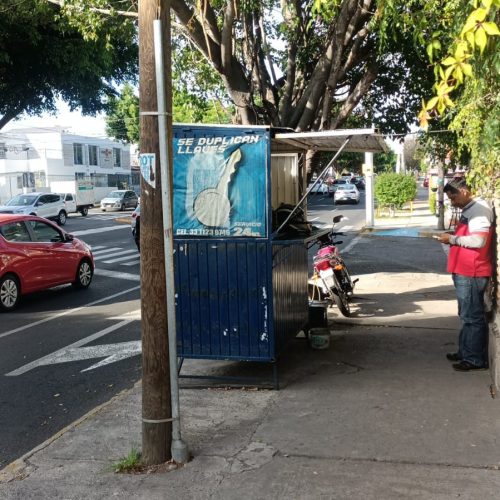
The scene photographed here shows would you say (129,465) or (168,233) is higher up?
(168,233)

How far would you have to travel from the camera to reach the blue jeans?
6.20 metres

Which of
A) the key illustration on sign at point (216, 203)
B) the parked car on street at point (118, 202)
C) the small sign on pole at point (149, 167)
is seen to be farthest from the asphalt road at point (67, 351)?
the parked car on street at point (118, 202)

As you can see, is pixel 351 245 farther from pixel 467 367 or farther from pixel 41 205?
pixel 41 205

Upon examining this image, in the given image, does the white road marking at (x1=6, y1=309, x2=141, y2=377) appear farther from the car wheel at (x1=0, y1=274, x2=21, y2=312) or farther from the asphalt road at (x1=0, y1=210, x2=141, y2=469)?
the car wheel at (x1=0, y1=274, x2=21, y2=312)

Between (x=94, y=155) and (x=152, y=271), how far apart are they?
2405 inches

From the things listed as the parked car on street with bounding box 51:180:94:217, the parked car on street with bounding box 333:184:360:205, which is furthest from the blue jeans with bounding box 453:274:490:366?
the parked car on street with bounding box 333:184:360:205

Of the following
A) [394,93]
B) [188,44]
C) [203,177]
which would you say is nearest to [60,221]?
[188,44]

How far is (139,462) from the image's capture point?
449 cm

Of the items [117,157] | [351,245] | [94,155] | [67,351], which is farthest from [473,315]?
[117,157]

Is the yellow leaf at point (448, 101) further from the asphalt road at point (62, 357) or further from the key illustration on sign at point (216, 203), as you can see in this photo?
the asphalt road at point (62, 357)

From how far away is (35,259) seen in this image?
11539 mm

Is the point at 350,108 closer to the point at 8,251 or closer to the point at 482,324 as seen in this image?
the point at 482,324

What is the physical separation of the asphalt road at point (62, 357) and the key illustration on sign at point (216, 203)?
203 cm

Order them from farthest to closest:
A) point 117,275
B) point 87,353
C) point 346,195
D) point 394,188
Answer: point 346,195 → point 394,188 → point 117,275 → point 87,353
